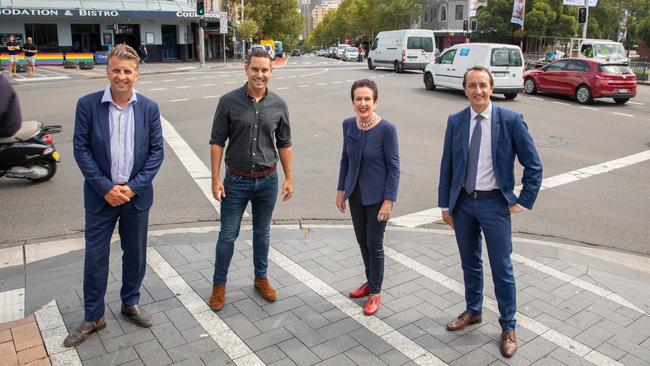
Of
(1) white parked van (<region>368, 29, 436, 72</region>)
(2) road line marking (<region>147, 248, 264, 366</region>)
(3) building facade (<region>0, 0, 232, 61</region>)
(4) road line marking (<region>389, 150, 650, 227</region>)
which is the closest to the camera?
(2) road line marking (<region>147, 248, 264, 366</region>)

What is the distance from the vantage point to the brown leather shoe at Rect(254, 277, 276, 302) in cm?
441

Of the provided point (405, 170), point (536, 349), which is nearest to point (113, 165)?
point (536, 349)

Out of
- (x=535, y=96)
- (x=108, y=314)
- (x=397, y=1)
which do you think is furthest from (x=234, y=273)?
(x=397, y=1)

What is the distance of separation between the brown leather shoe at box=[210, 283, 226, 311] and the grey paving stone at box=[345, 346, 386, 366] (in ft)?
3.57

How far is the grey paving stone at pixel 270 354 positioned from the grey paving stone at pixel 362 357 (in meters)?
0.43

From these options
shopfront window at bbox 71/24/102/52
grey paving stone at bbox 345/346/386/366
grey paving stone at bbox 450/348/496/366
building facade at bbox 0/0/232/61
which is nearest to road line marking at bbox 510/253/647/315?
grey paving stone at bbox 450/348/496/366

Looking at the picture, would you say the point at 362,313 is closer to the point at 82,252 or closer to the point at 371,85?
the point at 371,85

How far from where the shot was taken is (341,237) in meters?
5.90

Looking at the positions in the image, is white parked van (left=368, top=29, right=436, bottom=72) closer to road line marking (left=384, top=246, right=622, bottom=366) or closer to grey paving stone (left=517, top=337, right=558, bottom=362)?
road line marking (left=384, top=246, right=622, bottom=366)

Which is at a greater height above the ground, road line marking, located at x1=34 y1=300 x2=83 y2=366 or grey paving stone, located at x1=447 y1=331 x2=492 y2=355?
road line marking, located at x1=34 y1=300 x2=83 y2=366

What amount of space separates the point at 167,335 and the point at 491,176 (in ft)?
7.92

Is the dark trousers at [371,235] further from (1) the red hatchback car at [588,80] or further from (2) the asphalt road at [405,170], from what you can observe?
(1) the red hatchback car at [588,80]

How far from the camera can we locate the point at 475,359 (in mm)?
3670

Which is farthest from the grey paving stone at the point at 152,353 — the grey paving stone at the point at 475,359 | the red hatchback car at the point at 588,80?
the red hatchback car at the point at 588,80
